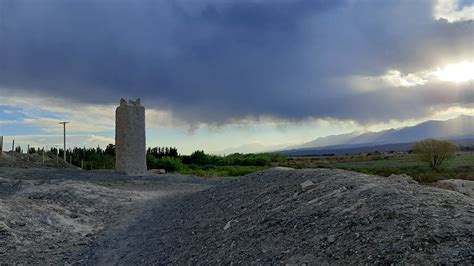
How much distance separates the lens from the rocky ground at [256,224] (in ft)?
18.6

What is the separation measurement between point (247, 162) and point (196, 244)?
128 ft

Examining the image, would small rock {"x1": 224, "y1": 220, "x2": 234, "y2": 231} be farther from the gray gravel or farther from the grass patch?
the grass patch

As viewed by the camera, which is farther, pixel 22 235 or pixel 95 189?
pixel 95 189

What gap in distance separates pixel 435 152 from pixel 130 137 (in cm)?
2400

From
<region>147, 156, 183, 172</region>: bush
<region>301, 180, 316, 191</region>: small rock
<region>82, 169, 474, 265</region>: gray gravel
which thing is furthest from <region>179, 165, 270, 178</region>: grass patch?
<region>301, 180, 316, 191</region>: small rock

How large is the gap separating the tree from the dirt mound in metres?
27.5

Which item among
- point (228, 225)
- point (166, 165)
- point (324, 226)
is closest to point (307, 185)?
point (228, 225)

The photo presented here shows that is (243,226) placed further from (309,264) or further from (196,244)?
(309,264)

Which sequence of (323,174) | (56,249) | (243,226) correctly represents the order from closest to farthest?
(243,226)
(56,249)
(323,174)

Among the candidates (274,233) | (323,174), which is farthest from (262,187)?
(274,233)

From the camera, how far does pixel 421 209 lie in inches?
251

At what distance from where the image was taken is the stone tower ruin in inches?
833

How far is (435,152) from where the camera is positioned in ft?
117

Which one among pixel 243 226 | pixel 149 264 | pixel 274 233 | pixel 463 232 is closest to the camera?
pixel 463 232
